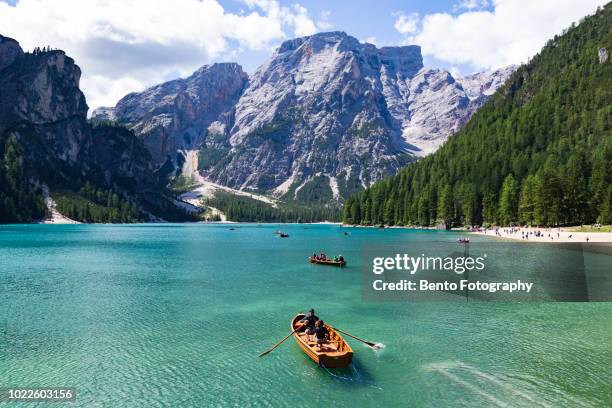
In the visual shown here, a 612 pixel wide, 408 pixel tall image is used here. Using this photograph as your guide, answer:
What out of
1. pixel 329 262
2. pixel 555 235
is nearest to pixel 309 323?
pixel 329 262

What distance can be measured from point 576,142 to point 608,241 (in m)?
98.4

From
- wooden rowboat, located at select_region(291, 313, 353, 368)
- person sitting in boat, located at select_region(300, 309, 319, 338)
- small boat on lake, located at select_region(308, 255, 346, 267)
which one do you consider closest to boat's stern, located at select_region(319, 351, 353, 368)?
wooden rowboat, located at select_region(291, 313, 353, 368)

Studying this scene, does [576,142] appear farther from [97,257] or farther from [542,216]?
[97,257]

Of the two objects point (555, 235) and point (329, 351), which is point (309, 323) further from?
point (555, 235)

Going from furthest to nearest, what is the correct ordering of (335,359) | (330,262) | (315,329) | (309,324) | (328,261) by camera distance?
(328,261) → (330,262) → (309,324) → (315,329) → (335,359)

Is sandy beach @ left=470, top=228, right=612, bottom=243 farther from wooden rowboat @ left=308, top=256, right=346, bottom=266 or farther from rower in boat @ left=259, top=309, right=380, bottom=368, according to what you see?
rower in boat @ left=259, top=309, right=380, bottom=368

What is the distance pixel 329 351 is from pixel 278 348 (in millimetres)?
5817

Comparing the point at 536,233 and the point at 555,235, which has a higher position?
the point at 536,233

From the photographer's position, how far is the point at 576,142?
187 meters

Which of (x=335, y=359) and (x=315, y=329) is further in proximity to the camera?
(x=315, y=329)

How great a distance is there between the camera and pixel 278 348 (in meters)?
34.4

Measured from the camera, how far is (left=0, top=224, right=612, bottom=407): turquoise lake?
2603 centimetres

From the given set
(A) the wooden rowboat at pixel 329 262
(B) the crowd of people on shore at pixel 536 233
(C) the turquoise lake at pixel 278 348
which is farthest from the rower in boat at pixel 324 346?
(B) the crowd of people on shore at pixel 536 233

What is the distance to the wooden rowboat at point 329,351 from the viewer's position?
95.6 ft
